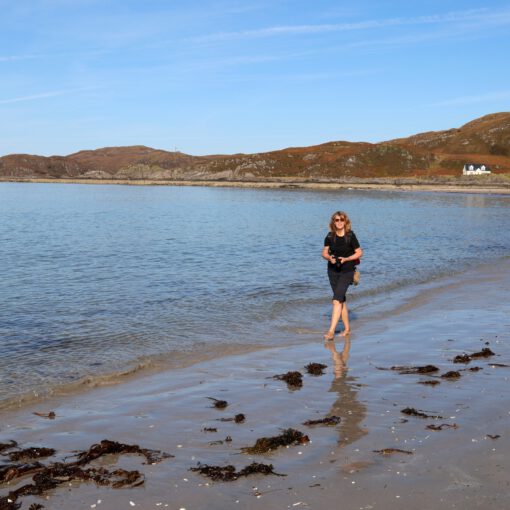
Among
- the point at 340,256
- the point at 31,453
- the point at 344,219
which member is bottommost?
the point at 31,453

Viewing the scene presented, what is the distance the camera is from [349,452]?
6078mm

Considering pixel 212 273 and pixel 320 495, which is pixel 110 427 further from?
pixel 212 273

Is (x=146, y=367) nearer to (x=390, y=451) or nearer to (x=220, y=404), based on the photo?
(x=220, y=404)

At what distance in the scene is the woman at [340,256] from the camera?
11641mm

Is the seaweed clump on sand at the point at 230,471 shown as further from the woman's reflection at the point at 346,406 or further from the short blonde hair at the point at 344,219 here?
the short blonde hair at the point at 344,219

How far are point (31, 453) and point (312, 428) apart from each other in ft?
9.77

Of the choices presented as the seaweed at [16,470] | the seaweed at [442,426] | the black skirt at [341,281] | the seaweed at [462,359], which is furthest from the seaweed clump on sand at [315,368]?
the seaweed at [16,470]

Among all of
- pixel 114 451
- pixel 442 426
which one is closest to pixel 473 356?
pixel 442 426

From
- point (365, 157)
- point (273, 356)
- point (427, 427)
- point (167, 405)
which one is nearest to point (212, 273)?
point (273, 356)

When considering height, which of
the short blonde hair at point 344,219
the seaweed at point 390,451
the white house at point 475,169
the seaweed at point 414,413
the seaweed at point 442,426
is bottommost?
the seaweed at point 414,413

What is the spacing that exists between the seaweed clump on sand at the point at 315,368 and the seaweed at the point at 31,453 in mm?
4285

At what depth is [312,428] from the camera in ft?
22.4

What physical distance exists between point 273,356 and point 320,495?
18.3 feet

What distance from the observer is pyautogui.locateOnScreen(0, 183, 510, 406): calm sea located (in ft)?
37.5
